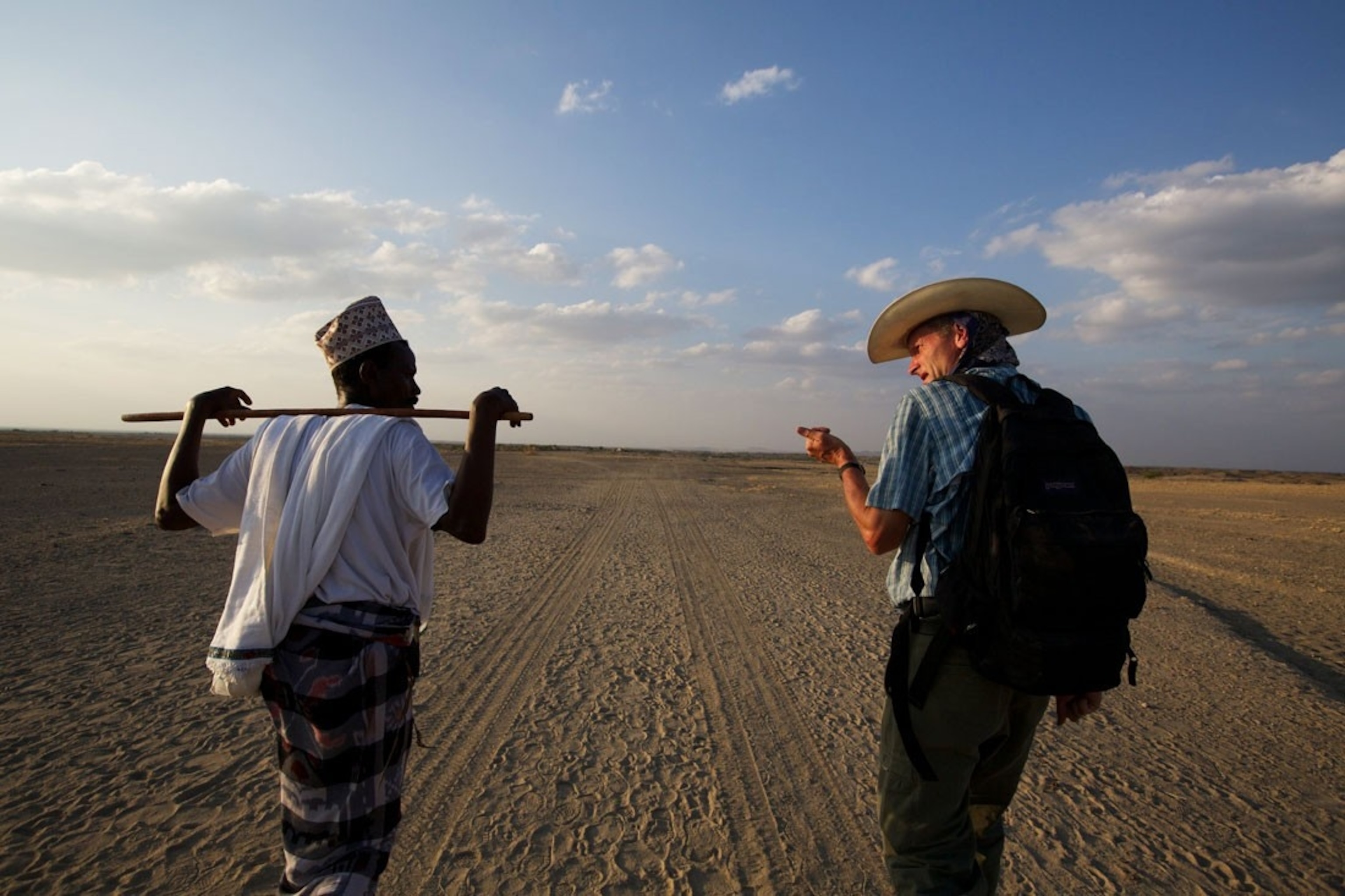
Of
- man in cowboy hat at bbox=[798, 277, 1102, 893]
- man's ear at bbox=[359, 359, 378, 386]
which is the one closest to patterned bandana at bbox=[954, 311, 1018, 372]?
man in cowboy hat at bbox=[798, 277, 1102, 893]

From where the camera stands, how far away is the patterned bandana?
2184 millimetres

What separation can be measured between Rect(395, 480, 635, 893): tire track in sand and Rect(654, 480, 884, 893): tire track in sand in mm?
1298

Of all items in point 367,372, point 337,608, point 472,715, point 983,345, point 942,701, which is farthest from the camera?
point 472,715

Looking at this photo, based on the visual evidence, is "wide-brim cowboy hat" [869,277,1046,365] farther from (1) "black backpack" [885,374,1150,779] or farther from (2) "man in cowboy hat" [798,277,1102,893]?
(1) "black backpack" [885,374,1150,779]

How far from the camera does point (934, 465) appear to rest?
6.53ft

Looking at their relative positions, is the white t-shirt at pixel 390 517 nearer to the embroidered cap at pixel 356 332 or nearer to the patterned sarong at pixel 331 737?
the patterned sarong at pixel 331 737

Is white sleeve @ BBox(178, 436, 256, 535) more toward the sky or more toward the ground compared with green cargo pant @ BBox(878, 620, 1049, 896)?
more toward the sky

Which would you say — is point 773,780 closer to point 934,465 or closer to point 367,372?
point 934,465

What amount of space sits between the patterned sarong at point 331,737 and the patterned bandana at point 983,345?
6.32 feet

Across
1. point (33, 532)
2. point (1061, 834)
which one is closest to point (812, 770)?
point (1061, 834)

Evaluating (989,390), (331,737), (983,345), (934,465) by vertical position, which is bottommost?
(331,737)

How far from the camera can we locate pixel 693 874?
9.41 feet

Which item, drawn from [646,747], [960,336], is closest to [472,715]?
[646,747]

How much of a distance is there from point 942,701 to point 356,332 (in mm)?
2013
